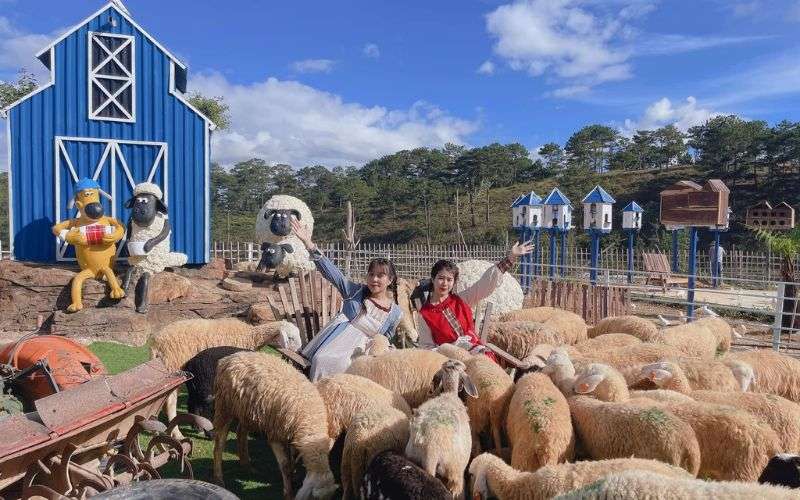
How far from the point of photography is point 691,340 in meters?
7.58

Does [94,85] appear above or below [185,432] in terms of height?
above

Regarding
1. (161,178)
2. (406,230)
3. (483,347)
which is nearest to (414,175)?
(406,230)

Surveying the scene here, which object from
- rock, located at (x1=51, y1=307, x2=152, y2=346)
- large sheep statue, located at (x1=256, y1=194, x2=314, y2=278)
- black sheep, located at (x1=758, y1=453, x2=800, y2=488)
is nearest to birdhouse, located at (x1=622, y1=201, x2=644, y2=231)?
large sheep statue, located at (x1=256, y1=194, x2=314, y2=278)

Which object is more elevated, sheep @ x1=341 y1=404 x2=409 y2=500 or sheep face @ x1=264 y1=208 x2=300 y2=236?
sheep face @ x1=264 y1=208 x2=300 y2=236

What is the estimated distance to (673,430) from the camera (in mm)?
3875

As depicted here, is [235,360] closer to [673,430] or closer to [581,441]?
[581,441]

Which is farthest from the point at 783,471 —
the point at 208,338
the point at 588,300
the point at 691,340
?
the point at 588,300

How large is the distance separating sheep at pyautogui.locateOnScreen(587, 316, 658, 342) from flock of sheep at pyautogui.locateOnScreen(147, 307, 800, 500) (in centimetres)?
163

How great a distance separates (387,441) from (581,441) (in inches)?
58.6

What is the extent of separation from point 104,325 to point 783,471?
10.2m

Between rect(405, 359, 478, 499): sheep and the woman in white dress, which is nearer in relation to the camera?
rect(405, 359, 478, 499): sheep

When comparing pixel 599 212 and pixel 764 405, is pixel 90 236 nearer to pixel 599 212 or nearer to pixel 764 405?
pixel 764 405

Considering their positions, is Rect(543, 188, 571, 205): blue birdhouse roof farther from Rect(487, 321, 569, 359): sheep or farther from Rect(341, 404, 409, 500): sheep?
Rect(341, 404, 409, 500): sheep

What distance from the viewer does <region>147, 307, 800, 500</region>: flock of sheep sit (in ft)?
11.5
